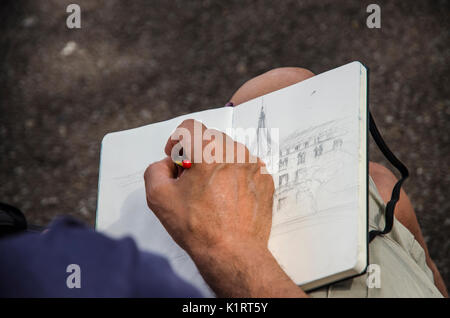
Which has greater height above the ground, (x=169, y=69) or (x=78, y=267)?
(x=169, y=69)

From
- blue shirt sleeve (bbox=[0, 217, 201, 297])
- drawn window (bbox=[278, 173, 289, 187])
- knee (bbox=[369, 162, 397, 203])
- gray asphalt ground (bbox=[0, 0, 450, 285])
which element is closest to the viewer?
blue shirt sleeve (bbox=[0, 217, 201, 297])

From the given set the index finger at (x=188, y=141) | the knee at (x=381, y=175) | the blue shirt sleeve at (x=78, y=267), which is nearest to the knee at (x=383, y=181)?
the knee at (x=381, y=175)

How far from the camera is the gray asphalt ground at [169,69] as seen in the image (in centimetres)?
159

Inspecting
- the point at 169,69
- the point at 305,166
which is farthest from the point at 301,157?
the point at 169,69

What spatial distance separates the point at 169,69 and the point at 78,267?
140 cm

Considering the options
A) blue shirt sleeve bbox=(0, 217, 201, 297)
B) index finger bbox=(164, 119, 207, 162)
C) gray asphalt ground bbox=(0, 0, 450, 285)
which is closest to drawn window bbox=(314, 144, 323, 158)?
index finger bbox=(164, 119, 207, 162)

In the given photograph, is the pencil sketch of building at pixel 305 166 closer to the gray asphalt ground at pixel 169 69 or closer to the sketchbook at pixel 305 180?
the sketchbook at pixel 305 180

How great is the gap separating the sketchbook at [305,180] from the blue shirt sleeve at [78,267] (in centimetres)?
27

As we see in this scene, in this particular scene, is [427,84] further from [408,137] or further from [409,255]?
[409,255]

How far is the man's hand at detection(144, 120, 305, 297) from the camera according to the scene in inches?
25.0

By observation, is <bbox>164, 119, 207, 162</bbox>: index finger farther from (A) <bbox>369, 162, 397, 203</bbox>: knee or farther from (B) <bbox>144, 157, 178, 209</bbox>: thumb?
(A) <bbox>369, 162, 397, 203</bbox>: knee

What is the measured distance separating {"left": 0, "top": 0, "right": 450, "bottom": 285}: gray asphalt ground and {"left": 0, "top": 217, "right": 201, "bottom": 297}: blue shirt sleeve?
119 cm

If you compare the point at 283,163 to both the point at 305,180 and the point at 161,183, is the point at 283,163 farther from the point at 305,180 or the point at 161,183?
the point at 161,183

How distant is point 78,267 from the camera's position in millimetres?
439
